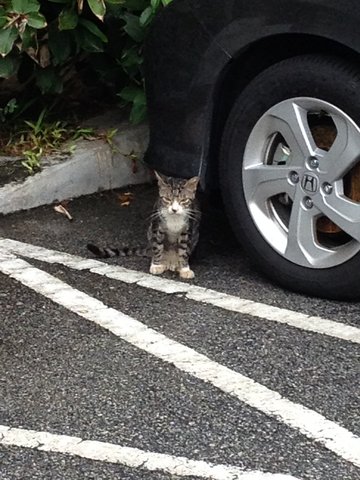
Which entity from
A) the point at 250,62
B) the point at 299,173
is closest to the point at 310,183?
the point at 299,173

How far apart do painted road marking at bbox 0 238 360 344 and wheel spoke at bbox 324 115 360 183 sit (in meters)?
0.61

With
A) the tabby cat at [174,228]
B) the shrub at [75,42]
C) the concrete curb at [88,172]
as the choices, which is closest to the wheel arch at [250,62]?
the tabby cat at [174,228]

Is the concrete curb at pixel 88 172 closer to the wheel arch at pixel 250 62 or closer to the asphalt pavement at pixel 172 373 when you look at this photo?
the asphalt pavement at pixel 172 373

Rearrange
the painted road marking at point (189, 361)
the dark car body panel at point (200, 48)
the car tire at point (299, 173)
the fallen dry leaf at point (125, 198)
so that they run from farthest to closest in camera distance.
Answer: the fallen dry leaf at point (125, 198)
the car tire at point (299, 173)
the dark car body panel at point (200, 48)
the painted road marking at point (189, 361)

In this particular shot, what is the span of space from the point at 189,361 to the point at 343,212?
3.01ft

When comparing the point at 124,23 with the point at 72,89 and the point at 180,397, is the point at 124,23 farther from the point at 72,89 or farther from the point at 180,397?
the point at 180,397

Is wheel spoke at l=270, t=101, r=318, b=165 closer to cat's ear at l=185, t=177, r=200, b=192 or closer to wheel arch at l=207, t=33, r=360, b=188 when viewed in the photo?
wheel arch at l=207, t=33, r=360, b=188

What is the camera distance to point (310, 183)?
4363 millimetres

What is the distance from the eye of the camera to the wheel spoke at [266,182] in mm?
4457

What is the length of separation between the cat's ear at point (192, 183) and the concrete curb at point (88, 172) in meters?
1.30

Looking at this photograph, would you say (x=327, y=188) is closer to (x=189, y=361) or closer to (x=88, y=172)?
(x=189, y=361)

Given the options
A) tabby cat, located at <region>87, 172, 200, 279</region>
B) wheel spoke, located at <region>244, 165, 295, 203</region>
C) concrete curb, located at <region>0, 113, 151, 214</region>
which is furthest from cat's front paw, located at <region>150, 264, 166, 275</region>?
concrete curb, located at <region>0, 113, 151, 214</region>

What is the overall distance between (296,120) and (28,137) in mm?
2368

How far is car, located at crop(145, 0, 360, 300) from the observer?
13.9ft
